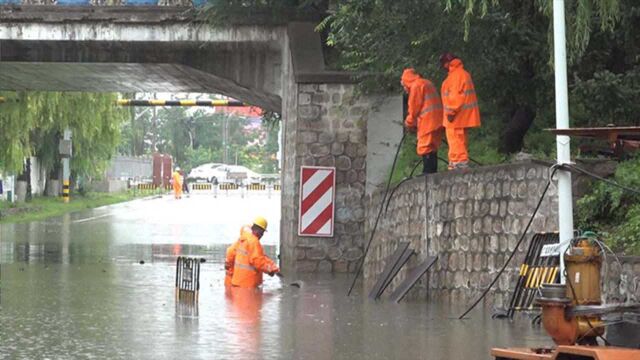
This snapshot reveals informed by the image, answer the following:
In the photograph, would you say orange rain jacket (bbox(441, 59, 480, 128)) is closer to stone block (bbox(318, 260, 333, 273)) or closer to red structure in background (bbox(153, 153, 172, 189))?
stone block (bbox(318, 260, 333, 273))

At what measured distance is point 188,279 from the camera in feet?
50.2

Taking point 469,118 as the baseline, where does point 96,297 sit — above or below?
below

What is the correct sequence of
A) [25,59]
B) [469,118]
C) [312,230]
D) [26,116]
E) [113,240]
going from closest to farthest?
[469,118] → [312,230] → [25,59] → [113,240] → [26,116]

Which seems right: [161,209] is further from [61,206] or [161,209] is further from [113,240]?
[113,240]

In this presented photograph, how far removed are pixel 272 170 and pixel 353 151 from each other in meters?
112

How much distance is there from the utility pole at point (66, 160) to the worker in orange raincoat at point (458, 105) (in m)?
34.3

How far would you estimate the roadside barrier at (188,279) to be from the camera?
49.3 feet

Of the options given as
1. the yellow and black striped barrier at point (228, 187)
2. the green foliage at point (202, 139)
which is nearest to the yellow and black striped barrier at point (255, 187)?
the yellow and black striped barrier at point (228, 187)

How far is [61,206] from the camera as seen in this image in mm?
52031

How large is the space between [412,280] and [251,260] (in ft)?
9.52

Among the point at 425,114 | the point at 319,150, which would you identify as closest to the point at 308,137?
the point at 319,150

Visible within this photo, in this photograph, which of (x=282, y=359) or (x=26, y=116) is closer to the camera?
(x=282, y=359)

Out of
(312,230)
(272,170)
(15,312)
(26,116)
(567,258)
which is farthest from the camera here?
(272,170)

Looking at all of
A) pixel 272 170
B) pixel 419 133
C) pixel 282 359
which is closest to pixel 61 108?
pixel 419 133
